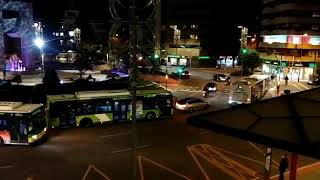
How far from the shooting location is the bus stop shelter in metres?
9.36

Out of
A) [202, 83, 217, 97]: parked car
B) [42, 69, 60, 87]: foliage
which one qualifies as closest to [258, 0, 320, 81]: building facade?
[202, 83, 217, 97]: parked car

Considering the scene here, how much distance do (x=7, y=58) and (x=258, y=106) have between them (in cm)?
6404

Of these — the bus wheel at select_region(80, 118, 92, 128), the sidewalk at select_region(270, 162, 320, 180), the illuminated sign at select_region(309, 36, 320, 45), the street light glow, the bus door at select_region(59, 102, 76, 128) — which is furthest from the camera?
the illuminated sign at select_region(309, 36, 320, 45)

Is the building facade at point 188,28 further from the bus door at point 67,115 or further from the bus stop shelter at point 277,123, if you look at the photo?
the bus stop shelter at point 277,123

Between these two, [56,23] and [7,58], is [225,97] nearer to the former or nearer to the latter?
[7,58]

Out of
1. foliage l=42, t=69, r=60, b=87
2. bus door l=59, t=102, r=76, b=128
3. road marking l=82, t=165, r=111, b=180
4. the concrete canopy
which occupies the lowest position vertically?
road marking l=82, t=165, r=111, b=180

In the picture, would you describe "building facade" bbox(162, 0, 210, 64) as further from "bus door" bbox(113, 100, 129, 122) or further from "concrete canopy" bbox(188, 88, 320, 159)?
"concrete canopy" bbox(188, 88, 320, 159)

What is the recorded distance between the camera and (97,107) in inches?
1293

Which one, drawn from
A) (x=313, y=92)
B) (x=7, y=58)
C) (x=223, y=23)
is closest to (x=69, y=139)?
(x=313, y=92)

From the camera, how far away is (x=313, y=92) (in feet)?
50.3

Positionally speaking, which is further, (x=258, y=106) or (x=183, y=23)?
(x=183, y=23)

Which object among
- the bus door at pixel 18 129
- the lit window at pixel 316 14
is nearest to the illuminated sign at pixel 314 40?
the lit window at pixel 316 14

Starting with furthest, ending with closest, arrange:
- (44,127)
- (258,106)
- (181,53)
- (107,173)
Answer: (181,53), (44,127), (107,173), (258,106)

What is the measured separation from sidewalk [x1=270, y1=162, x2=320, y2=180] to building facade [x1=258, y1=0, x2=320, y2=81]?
57.2 meters
